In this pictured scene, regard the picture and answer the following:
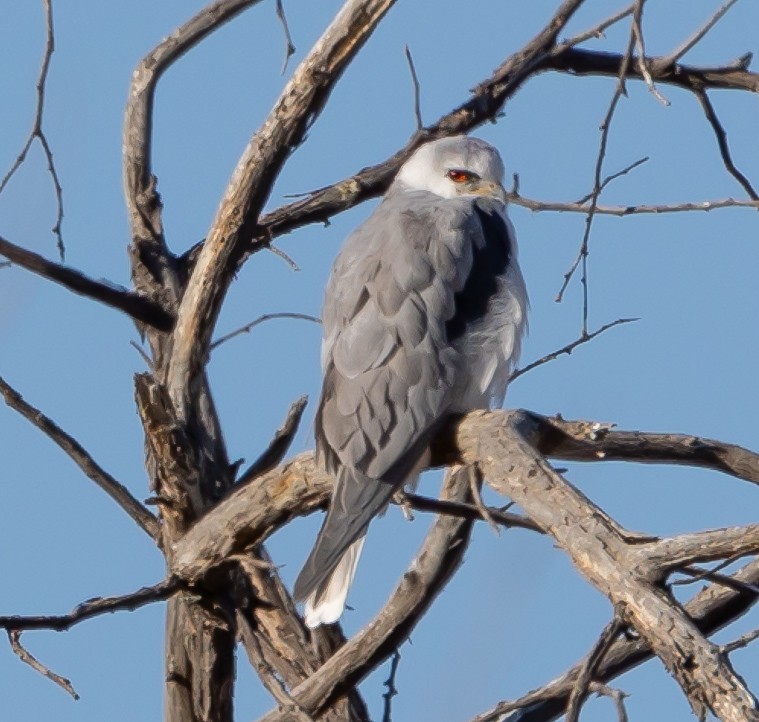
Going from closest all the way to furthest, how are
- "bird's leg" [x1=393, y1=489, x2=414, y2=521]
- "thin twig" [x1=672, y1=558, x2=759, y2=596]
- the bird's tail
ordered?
1. "thin twig" [x1=672, y1=558, x2=759, y2=596]
2. "bird's leg" [x1=393, y1=489, x2=414, y2=521]
3. the bird's tail

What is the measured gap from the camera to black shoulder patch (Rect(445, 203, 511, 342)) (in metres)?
4.32

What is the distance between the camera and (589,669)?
112 inches

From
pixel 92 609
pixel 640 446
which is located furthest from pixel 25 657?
pixel 640 446

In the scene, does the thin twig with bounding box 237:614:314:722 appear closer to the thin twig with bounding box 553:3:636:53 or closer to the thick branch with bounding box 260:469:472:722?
the thick branch with bounding box 260:469:472:722

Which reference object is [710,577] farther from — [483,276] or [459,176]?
[459,176]

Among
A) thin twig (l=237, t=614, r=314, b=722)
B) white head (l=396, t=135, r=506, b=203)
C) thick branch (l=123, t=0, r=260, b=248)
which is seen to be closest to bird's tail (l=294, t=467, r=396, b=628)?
thin twig (l=237, t=614, r=314, b=722)

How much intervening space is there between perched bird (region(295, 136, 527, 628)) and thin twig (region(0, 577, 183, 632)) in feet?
1.21

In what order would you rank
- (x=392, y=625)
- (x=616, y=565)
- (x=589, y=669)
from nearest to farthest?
(x=616, y=565) < (x=589, y=669) < (x=392, y=625)

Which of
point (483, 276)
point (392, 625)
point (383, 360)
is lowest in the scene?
point (392, 625)

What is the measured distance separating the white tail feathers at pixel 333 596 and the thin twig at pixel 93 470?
545 mm

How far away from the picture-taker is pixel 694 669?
2371 millimetres

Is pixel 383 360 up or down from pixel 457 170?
down

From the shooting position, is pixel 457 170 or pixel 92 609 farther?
pixel 457 170

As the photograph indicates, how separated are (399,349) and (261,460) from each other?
22.7 inches
